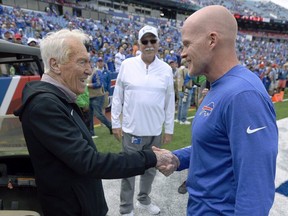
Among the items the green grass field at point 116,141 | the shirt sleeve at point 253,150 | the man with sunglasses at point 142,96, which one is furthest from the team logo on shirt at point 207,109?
the green grass field at point 116,141

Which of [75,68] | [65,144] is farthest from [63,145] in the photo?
[75,68]

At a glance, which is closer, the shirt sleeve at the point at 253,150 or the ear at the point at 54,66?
the shirt sleeve at the point at 253,150

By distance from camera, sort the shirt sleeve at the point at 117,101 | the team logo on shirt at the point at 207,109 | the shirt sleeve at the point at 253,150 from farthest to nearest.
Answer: the shirt sleeve at the point at 117,101
the team logo on shirt at the point at 207,109
the shirt sleeve at the point at 253,150

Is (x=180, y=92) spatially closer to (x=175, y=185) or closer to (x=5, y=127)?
(x=175, y=185)

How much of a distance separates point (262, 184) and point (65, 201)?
1.16 meters

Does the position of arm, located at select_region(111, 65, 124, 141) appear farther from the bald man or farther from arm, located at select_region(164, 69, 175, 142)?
the bald man

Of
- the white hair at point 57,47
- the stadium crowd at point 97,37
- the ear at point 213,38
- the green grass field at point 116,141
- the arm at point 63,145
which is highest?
the ear at point 213,38

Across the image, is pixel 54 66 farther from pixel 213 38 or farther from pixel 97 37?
pixel 97 37

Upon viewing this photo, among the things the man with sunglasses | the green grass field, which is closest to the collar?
the man with sunglasses

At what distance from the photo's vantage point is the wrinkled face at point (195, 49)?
1551 millimetres

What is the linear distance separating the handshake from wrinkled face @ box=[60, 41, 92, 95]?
71cm

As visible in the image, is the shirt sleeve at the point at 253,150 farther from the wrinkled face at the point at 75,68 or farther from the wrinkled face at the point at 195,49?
the wrinkled face at the point at 75,68

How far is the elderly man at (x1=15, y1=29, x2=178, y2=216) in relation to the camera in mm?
1684

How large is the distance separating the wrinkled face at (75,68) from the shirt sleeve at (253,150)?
105 cm
